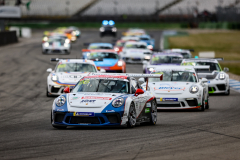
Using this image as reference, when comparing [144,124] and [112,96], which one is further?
[144,124]

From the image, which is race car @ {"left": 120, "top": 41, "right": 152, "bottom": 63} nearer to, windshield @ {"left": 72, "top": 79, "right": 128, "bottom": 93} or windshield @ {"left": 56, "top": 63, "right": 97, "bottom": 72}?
windshield @ {"left": 56, "top": 63, "right": 97, "bottom": 72}

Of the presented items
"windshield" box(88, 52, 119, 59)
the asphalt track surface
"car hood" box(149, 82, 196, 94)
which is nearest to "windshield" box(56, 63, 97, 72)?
the asphalt track surface

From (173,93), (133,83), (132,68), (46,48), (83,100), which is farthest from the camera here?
(46,48)

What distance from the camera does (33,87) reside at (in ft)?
67.0

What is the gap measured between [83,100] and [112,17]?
83.8 metres

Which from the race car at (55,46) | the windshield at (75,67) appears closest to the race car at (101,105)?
the windshield at (75,67)

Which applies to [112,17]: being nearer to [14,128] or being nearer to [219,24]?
[219,24]

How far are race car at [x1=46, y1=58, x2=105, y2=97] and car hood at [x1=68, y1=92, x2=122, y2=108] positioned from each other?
7.01 m

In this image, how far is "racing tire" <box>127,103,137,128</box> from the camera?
10062 mm

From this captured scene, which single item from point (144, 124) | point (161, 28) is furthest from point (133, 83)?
point (161, 28)

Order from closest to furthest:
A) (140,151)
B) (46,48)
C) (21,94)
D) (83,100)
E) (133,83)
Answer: (140,151) < (83,100) < (133,83) < (21,94) < (46,48)

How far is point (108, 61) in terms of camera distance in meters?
24.7

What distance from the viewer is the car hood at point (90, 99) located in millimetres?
9805

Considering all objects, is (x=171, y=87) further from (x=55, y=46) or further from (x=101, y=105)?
(x=55, y=46)
